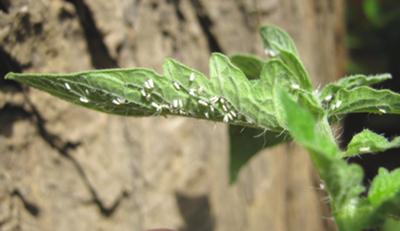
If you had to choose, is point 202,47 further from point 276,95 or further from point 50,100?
point 276,95

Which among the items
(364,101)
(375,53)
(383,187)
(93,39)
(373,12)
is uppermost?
(373,12)

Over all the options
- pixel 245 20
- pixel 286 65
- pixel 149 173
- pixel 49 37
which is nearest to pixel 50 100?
pixel 49 37

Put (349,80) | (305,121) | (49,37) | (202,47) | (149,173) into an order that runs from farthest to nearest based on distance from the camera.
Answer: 1. (202,47)
2. (149,173)
3. (49,37)
4. (349,80)
5. (305,121)

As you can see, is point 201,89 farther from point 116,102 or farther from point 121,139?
point 121,139

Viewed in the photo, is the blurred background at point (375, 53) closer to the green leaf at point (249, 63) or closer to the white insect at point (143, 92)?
the green leaf at point (249, 63)

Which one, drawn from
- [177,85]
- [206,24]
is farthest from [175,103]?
[206,24]

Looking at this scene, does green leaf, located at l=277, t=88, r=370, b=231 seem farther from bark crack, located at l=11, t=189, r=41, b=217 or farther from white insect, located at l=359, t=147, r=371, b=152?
bark crack, located at l=11, t=189, r=41, b=217

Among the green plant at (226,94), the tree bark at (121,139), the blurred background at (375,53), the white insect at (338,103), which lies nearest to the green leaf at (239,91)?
the green plant at (226,94)

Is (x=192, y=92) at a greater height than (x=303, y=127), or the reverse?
(x=192, y=92)
